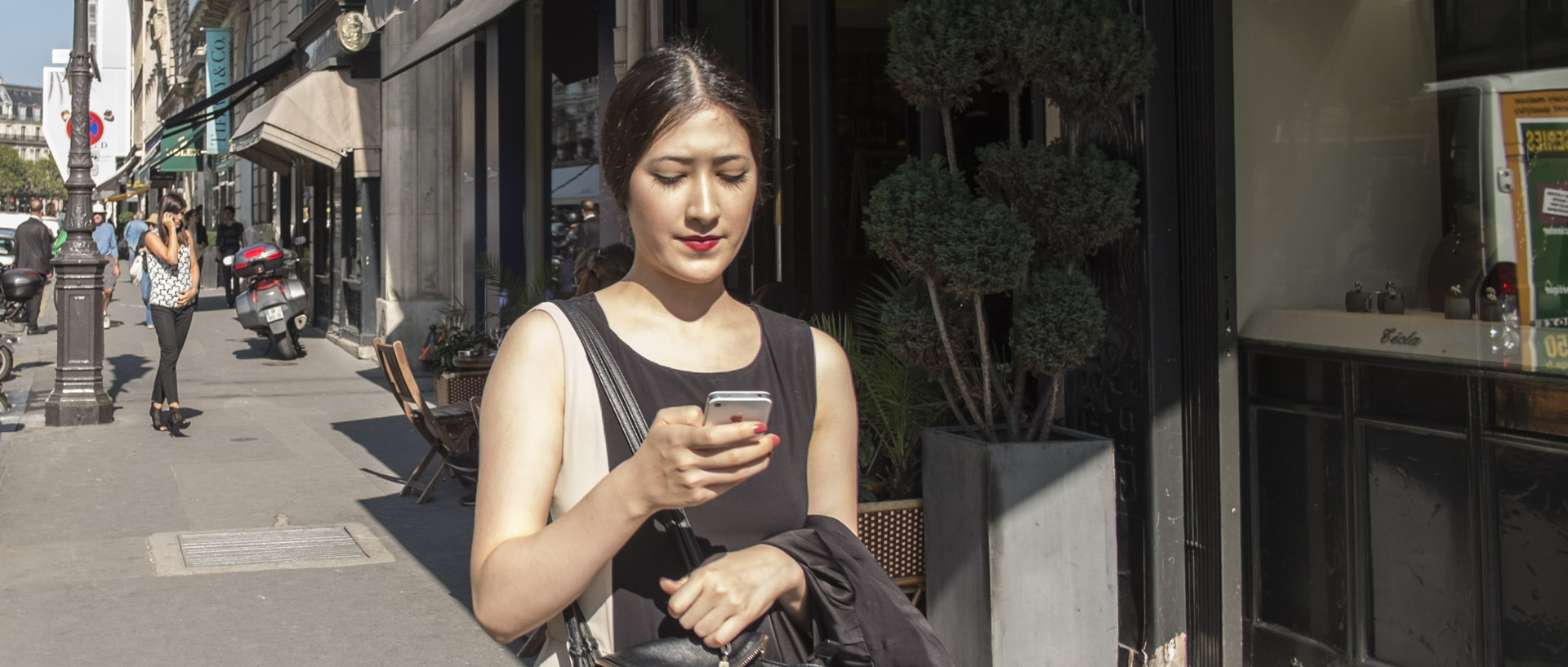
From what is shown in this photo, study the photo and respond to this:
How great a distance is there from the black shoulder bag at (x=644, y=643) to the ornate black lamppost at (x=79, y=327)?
11400mm

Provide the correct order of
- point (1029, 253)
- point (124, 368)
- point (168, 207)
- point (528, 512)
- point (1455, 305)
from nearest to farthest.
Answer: point (528, 512) → point (1455, 305) → point (1029, 253) → point (168, 207) → point (124, 368)

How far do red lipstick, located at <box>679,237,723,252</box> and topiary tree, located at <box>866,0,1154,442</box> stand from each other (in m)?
2.54

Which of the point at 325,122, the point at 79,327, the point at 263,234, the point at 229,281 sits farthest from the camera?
the point at 229,281

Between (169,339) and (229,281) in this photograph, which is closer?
(169,339)

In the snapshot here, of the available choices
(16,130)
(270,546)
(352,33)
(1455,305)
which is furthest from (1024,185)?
(16,130)

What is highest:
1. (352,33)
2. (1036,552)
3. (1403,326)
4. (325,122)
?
(352,33)

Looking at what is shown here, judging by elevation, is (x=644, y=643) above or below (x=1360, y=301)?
below

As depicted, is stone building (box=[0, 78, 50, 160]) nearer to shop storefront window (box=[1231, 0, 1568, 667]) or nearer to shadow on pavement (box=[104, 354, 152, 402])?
shadow on pavement (box=[104, 354, 152, 402])

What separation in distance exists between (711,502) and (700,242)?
336 mm

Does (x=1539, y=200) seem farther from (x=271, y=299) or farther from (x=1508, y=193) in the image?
(x=271, y=299)

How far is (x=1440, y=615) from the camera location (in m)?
4.09

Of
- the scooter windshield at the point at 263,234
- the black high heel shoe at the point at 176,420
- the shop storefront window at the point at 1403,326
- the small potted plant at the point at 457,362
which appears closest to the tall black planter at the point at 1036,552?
the shop storefront window at the point at 1403,326

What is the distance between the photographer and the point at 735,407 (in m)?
1.42

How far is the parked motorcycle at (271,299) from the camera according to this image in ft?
57.0
